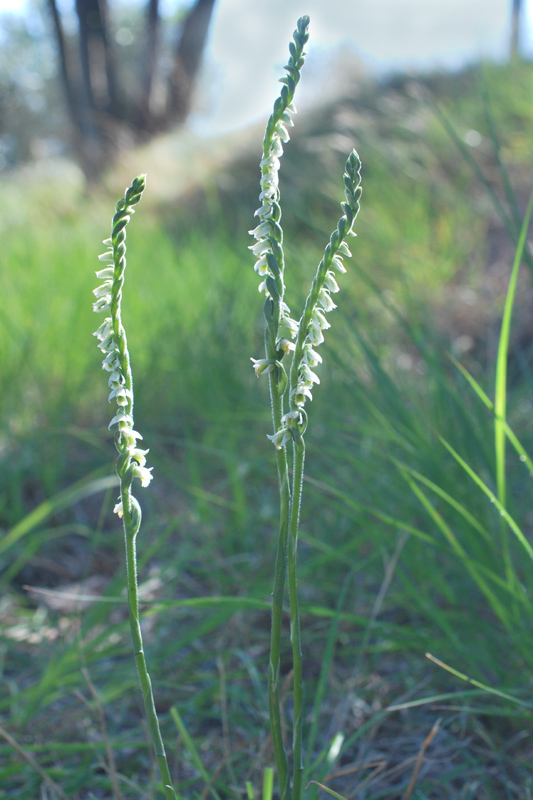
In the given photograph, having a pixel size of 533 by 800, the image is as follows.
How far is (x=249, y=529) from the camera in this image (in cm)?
150

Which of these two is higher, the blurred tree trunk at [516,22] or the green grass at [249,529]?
the blurred tree trunk at [516,22]

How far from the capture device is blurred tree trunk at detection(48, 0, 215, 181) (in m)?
8.91

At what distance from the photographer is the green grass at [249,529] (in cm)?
95

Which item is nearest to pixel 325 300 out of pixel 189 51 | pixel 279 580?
pixel 279 580

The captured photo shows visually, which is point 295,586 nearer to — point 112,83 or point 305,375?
point 305,375

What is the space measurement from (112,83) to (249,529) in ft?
34.8

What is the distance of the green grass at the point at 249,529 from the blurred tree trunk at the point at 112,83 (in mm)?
6408

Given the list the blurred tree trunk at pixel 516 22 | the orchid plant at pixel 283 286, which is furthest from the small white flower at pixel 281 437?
the blurred tree trunk at pixel 516 22

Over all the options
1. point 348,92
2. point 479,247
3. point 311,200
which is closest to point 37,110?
point 348,92

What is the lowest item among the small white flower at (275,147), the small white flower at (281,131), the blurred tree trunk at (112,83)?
the small white flower at (275,147)

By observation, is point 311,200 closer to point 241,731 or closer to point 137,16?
point 241,731

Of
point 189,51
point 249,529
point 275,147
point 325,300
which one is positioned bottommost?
point 249,529

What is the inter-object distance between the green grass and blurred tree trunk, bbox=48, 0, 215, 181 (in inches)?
252

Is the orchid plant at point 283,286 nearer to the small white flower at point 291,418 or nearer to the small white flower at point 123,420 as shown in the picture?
the small white flower at point 291,418
